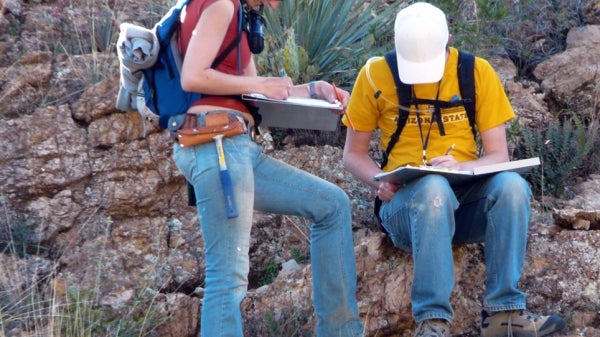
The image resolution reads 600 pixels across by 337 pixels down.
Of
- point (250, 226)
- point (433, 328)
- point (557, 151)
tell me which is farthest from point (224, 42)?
point (557, 151)

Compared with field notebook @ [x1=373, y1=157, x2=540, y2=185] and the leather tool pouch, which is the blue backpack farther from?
field notebook @ [x1=373, y1=157, x2=540, y2=185]

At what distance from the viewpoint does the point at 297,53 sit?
19.4 ft

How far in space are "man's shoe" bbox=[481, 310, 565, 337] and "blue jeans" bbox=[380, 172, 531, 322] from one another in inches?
1.6

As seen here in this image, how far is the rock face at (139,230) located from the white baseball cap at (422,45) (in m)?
0.82

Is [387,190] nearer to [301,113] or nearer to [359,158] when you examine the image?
[359,158]

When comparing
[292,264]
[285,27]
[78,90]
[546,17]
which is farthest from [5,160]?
[546,17]

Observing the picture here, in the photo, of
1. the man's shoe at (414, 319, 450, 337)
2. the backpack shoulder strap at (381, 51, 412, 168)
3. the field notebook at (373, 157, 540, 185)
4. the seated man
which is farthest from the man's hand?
the man's shoe at (414, 319, 450, 337)

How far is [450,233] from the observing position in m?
4.06

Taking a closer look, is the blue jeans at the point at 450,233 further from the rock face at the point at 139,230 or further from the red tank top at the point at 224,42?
the red tank top at the point at 224,42

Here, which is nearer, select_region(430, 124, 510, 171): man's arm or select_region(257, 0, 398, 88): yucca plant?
select_region(430, 124, 510, 171): man's arm

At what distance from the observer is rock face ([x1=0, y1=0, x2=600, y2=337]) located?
4559 millimetres

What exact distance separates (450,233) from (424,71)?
74cm

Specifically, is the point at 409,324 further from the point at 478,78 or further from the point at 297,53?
the point at 297,53

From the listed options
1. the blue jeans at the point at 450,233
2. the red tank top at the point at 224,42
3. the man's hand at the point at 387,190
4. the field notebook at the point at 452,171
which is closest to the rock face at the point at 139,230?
the man's hand at the point at 387,190
